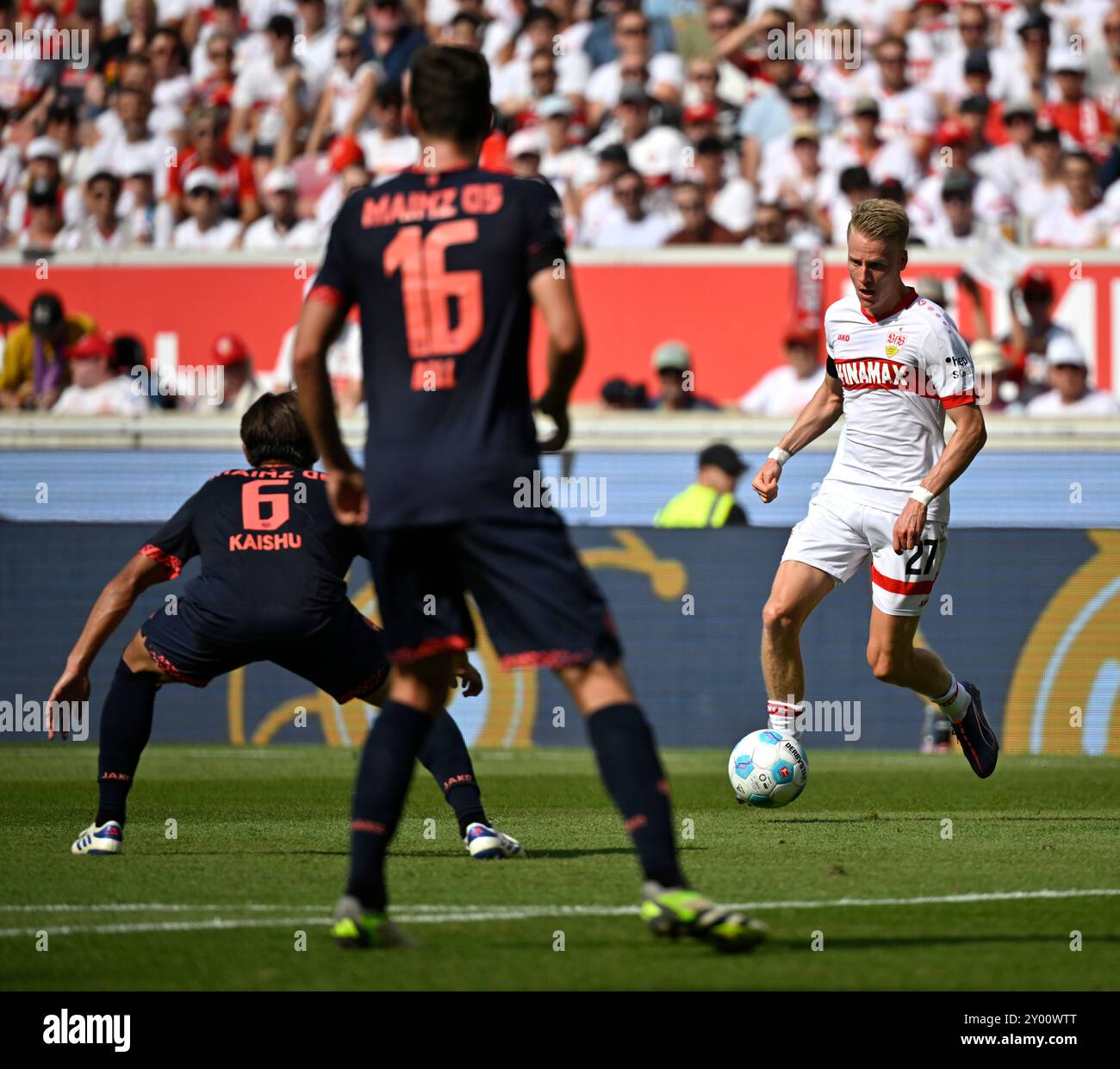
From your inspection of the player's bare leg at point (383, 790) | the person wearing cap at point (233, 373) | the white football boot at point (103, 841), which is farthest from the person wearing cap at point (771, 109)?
the player's bare leg at point (383, 790)

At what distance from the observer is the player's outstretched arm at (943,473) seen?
324 inches

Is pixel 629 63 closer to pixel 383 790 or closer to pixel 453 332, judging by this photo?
pixel 453 332

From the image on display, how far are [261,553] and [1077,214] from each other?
11.5m

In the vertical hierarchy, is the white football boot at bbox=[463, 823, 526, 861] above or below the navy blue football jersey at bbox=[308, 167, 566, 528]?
below

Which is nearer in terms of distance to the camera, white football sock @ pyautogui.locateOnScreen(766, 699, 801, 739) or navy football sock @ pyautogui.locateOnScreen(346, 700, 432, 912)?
navy football sock @ pyautogui.locateOnScreen(346, 700, 432, 912)

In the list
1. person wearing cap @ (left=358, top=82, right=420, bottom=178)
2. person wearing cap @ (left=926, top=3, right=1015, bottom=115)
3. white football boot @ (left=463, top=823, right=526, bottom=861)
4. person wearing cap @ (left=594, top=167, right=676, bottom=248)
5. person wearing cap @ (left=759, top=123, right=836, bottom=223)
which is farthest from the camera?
person wearing cap @ (left=926, top=3, right=1015, bottom=115)

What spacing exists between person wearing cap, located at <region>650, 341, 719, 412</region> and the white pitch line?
387 inches

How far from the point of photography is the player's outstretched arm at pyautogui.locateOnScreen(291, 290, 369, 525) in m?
5.23

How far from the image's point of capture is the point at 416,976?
189 inches

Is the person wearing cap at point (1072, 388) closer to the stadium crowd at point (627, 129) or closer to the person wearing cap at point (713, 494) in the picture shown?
the stadium crowd at point (627, 129)

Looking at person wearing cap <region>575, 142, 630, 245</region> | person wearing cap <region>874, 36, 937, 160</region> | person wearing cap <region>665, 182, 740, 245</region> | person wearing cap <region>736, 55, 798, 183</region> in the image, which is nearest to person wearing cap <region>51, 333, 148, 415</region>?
person wearing cap <region>575, 142, 630, 245</region>

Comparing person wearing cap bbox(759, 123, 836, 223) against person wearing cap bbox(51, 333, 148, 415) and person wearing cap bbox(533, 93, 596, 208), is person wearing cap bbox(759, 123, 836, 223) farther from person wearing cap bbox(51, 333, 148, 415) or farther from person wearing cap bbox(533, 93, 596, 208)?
person wearing cap bbox(51, 333, 148, 415)

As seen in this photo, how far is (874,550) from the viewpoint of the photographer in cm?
907

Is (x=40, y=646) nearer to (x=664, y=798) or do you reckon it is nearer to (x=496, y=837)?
(x=496, y=837)
